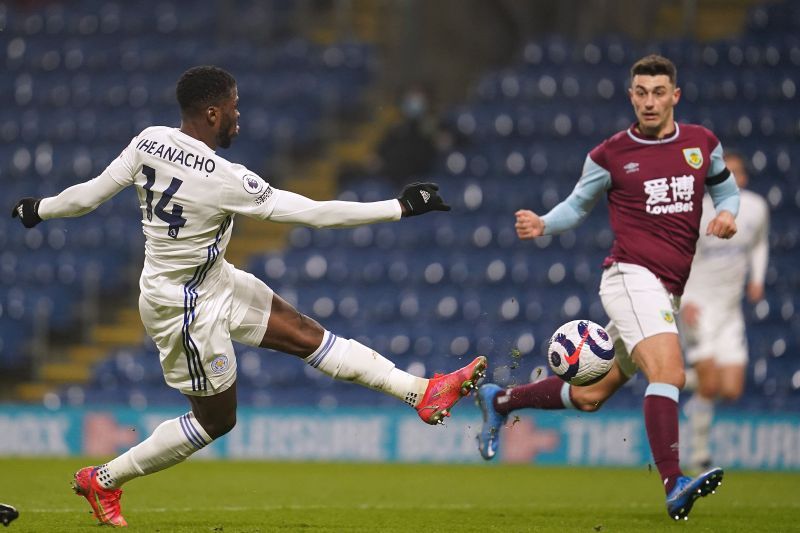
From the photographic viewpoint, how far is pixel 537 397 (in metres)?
7.11

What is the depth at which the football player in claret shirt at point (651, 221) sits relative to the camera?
20.9 ft

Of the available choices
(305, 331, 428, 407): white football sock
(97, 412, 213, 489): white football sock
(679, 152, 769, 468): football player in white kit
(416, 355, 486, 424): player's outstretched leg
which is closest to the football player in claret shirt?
(416, 355, 486, 424): player's outstretched leg

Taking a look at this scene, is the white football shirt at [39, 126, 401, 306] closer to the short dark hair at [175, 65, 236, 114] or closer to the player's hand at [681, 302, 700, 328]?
the short dark hair at [175, 65, 236, 114]

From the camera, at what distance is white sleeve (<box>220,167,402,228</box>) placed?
5.66 m

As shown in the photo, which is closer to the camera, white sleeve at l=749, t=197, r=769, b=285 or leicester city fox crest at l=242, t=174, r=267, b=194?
leicester city fox crest at l=242, t=174, r=267, b=194

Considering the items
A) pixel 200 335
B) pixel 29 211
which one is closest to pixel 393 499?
pixel 200 335

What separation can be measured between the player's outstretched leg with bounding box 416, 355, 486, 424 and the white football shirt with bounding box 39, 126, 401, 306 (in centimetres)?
89

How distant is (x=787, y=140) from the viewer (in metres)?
14.4

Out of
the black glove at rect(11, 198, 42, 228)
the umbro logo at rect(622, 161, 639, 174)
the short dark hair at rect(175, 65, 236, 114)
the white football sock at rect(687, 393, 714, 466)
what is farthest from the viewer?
the white football sock at rect(687, 393, 714, 466)

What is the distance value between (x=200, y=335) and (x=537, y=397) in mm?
2198

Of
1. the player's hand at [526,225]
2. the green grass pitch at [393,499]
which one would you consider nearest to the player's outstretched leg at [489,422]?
the green grass pitch at [393,499]

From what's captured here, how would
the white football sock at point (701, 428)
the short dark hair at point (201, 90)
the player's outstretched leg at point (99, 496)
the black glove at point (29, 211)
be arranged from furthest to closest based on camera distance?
1. the white football sock at point (701, 428)
2. the player's outstretched leg at point (99, 496)
3. the black glove at point (29, 211)
4. the short dark hair at point (201, 90)

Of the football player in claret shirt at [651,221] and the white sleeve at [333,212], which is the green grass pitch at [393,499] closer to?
the football player in claret shirt at [651,221]

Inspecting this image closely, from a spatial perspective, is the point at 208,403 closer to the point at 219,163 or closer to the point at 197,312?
the point at 197,312
